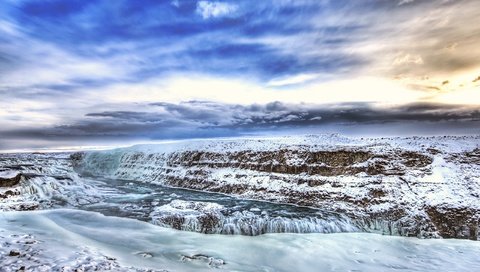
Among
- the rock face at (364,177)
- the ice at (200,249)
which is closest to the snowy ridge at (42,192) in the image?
the ice at (200,249)

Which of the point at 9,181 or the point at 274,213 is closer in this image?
the point at 274,213

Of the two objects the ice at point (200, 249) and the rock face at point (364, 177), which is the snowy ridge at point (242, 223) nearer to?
the ice at point (200, 249)

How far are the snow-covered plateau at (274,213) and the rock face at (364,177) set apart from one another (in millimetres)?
74

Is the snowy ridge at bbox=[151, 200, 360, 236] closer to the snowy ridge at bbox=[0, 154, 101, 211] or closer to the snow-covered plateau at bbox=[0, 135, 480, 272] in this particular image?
the snow-covered plateau at bbox=[0, 135, 480, 272]

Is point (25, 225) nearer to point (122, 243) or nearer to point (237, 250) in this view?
point (122, 243)

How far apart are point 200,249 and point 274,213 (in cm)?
685

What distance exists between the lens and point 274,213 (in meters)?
19.7

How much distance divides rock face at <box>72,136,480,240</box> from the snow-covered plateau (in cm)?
7

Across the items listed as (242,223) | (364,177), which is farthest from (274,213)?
(364,177)

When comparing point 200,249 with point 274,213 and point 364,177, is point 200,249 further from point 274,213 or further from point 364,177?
point 364,177

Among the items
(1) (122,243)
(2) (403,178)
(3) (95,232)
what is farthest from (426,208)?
(3) (95,232)

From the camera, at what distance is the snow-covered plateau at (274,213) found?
40.8ft

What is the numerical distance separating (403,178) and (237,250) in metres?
12.4

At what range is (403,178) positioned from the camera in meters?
21.0
